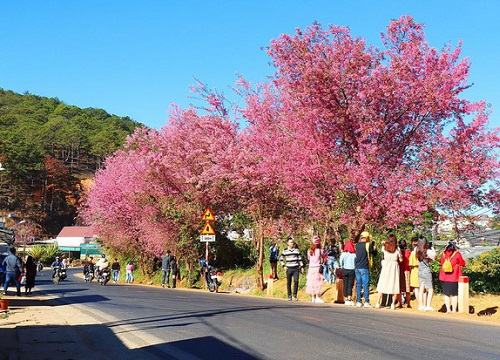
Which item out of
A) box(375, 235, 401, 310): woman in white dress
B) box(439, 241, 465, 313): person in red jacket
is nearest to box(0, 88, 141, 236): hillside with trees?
box(375, 235, 401, 310): woman in white dress

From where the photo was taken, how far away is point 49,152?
123500 millimetres

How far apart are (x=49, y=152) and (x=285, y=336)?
396 ft

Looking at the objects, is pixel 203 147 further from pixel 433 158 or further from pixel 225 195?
pixel 433 158

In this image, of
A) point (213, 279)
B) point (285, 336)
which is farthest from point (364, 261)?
point (213, 279)

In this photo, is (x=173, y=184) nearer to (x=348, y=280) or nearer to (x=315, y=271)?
(x=315, y=271)

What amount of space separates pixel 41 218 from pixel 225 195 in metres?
Result: 83.2

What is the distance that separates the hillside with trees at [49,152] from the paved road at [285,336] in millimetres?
87055

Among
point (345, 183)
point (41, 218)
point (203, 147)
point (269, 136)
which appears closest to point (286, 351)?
point (345, 183)

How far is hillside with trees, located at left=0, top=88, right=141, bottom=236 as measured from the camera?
99875mm

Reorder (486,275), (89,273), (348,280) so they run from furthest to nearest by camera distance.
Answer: (89,273) → (486,275) → (348,280)

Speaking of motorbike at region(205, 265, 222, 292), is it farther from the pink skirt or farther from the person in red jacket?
the person in red jacket

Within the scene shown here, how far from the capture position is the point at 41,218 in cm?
10475

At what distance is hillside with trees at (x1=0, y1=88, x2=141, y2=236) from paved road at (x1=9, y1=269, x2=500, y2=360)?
286 feet

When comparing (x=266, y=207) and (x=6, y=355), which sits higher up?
(x=266, y=207)
